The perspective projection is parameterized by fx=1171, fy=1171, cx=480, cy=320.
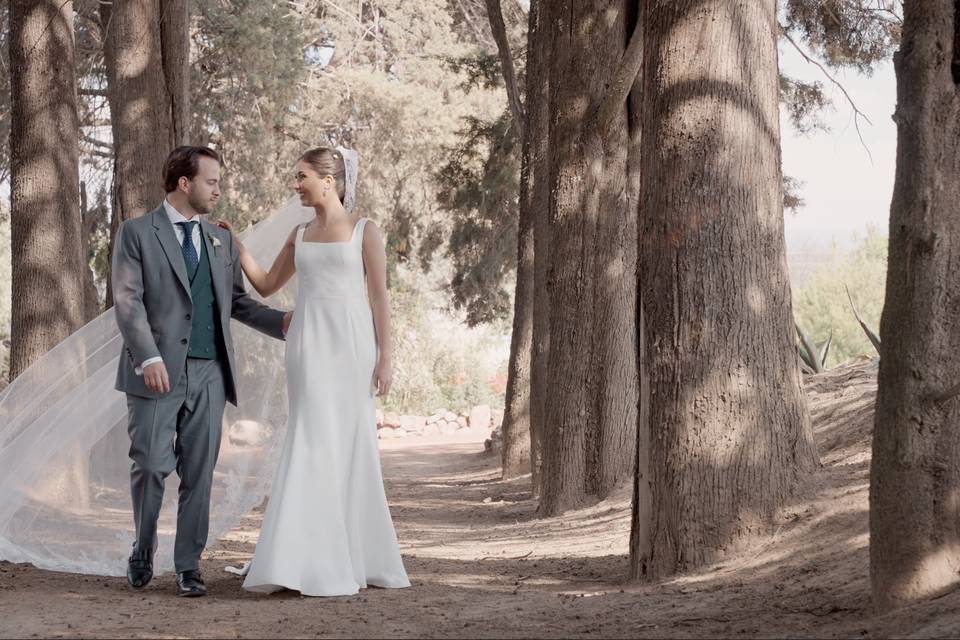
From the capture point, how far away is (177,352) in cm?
562

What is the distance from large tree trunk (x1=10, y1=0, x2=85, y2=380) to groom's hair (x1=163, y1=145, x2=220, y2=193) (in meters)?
3.99

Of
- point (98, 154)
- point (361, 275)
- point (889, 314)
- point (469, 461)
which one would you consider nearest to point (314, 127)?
point (98, 154)

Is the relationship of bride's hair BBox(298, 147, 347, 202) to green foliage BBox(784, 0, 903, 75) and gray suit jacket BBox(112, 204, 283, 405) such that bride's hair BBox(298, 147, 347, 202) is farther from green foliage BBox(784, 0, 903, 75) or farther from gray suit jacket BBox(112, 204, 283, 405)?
green foliage BBox(784, 0, 903, 75)

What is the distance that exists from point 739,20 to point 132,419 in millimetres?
3594

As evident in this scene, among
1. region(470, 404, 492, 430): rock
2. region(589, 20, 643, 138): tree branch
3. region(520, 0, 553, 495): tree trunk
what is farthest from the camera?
region(470, 404, 492, 430): rock

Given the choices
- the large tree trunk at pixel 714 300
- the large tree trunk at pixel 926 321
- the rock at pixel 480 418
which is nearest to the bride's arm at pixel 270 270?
the large tree trunk at pixel 714 300

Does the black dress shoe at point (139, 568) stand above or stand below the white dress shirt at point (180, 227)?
below

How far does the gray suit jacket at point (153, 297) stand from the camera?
5.54m

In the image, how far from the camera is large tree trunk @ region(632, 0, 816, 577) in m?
5.62

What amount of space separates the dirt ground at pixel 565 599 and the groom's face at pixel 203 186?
1920 mm

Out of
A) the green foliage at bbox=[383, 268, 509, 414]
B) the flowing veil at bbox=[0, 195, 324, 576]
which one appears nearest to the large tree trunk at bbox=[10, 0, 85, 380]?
the flowing veil at bbox=[0, 195, 324, 576]

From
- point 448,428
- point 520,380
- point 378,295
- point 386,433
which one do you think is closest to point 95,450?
point 378,295

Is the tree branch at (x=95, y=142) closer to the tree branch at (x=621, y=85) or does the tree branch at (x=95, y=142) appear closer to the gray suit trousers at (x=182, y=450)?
the tree branch at (x=621, y=85)

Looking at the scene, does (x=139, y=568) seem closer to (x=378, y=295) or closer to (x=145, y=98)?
(x=378, y=295)
